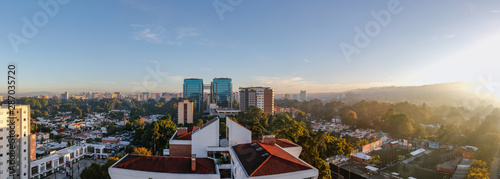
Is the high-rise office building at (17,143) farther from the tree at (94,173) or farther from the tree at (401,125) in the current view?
the tree at (401,125)

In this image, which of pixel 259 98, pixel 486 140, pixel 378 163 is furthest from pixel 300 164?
pixel 259 98

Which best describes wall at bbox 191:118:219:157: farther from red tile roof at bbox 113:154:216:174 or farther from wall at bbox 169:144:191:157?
red tile roof at bbox 113:154:216:174

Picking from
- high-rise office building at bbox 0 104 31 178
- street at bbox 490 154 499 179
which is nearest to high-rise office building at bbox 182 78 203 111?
high-rise office building at bbox 0 104 31 178

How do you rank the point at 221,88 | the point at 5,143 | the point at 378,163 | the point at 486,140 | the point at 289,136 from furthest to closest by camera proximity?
1. the point at 221,88
2. the point at 486,140
3. the point at 378,163
4. the point at 289,136
5. the point at 5,143

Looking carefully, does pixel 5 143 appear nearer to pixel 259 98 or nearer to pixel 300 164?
pixel 300 164

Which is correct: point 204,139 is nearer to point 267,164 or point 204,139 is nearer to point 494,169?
point 267,164

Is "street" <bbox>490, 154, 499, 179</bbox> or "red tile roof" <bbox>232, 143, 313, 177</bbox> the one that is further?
"street" <bbox>490, 154, 499, 179</bbox>
